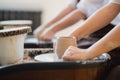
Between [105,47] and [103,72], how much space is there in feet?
0.26

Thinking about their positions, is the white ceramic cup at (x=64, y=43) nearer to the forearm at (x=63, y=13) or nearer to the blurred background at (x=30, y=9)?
the forearm at (x=63, y=13)

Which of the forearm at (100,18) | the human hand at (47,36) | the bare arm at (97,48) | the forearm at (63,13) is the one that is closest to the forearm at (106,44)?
the bare arm at (97,48)

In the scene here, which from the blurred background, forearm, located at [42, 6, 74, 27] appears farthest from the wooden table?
the blurred background

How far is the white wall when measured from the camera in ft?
9.31

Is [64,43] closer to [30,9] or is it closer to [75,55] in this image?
[75,55]

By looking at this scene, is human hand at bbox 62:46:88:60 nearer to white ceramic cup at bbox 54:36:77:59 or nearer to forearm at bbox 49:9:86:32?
white ceramic cup at bbox 54:36:77:59

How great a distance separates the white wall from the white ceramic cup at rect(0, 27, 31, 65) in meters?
2.12

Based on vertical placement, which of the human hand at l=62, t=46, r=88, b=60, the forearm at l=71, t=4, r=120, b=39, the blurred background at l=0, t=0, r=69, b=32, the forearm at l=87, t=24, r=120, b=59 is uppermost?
the forearm at l=71, t=4, r=120, b=39

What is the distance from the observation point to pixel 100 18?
90 centimetres

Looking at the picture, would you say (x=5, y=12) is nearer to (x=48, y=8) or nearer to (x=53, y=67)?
(x=48, y=8)

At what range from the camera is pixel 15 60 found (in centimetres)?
78

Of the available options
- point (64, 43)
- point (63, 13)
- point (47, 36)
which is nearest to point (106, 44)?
point (64, 43)

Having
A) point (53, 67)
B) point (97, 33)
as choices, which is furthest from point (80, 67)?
point (97, 33)

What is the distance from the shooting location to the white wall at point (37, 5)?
284cm
